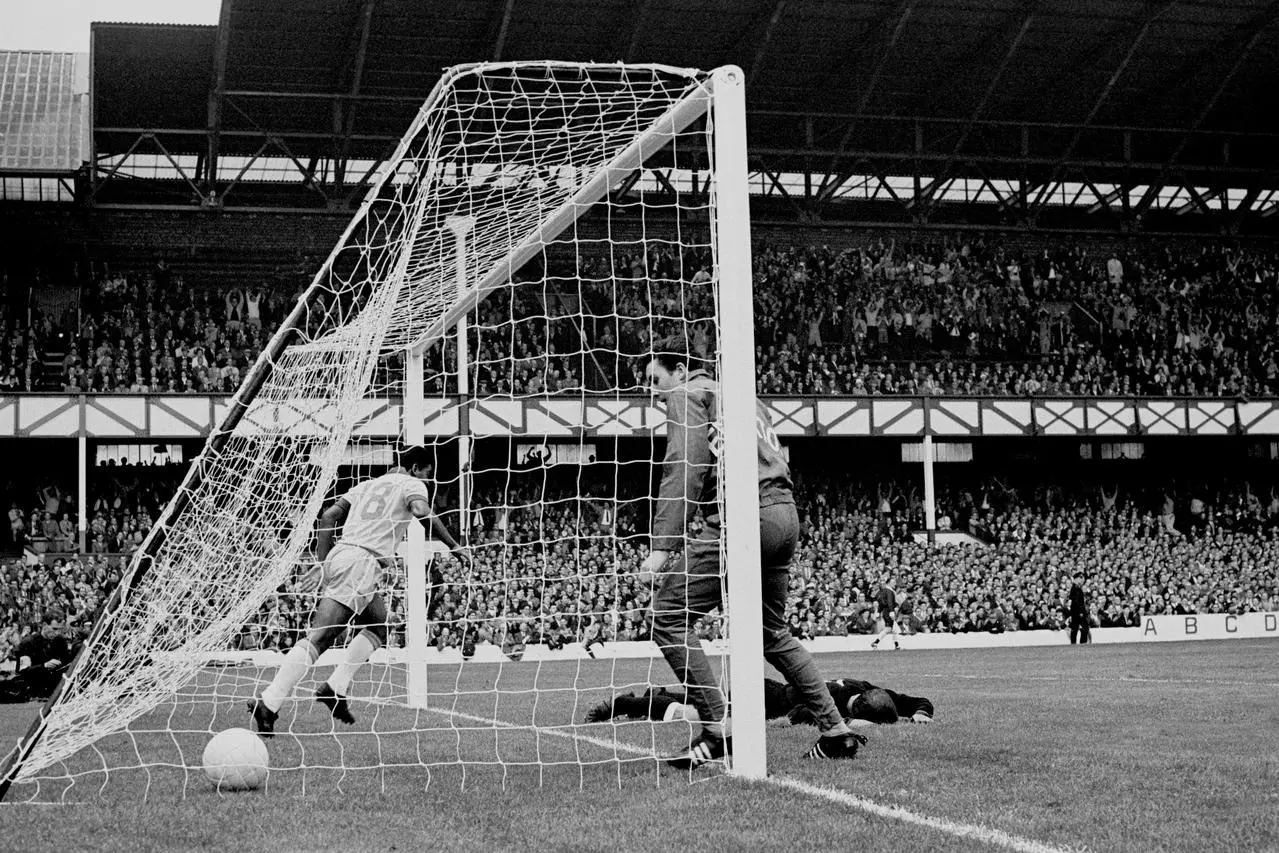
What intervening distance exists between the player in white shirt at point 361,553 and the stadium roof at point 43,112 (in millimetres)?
27237

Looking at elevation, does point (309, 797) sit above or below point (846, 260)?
below

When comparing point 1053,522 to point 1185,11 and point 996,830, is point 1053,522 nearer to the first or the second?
point 1185,11

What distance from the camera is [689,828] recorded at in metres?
5.39

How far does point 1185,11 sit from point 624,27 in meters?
14.2

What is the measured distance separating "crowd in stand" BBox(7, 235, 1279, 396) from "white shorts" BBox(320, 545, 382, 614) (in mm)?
22071

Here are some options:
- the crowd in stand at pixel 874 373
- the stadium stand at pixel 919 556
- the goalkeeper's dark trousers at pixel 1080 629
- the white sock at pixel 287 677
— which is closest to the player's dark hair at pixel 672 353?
the white sock at pixel 287 677

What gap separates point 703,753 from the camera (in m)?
7.14

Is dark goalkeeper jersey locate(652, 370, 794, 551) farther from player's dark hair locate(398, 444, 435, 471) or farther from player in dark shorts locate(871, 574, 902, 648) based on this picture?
player in dark shorts locate(871, 574, 902, 648)

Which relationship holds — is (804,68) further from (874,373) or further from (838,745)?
(838,745)

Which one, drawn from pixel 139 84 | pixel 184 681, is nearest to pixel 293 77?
pixel 139 84

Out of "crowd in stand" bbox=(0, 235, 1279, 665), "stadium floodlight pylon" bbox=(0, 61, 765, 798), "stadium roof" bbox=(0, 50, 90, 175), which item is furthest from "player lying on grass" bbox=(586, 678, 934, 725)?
"stadium roof" bbox=(0, 50, 90, 175)

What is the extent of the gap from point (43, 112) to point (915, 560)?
25.1m

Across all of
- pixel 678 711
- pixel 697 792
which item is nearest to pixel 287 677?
pixel 678 711

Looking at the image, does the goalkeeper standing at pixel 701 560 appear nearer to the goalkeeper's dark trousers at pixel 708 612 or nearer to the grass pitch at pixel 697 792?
the goalkeeper's dark trousers at pixel 708 612
